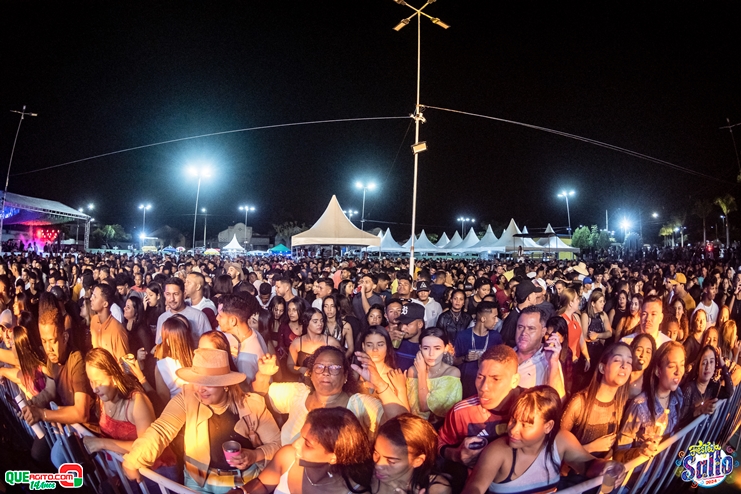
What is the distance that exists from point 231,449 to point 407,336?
8.33ft

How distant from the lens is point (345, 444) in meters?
2.30

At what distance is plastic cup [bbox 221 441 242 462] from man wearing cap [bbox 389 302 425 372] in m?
2.13

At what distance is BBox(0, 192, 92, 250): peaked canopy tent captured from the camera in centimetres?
2745

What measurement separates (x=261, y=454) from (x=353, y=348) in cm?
239

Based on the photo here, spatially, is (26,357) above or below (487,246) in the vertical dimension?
below

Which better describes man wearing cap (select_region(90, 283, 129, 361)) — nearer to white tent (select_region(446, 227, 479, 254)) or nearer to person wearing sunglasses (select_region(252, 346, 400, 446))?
person wearing sunglasses (select_region(252, 346, 400, 446))

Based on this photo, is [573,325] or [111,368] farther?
[573,325]

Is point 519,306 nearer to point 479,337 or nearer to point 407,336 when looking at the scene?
point 479,337

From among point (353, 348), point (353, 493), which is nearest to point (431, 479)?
point (353, 493)

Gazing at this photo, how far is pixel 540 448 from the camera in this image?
2.54 m

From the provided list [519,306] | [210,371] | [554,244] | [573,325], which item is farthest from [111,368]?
[554,244]

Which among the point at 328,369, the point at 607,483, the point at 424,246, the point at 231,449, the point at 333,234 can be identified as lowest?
the point at 607,483

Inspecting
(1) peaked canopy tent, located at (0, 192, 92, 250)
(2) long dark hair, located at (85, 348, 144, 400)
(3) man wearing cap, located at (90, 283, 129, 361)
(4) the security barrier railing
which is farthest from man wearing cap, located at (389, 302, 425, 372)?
(1) peaked canopy tent, located at (0, 192, 92, 250)

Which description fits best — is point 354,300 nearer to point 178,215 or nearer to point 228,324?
point 228,324
